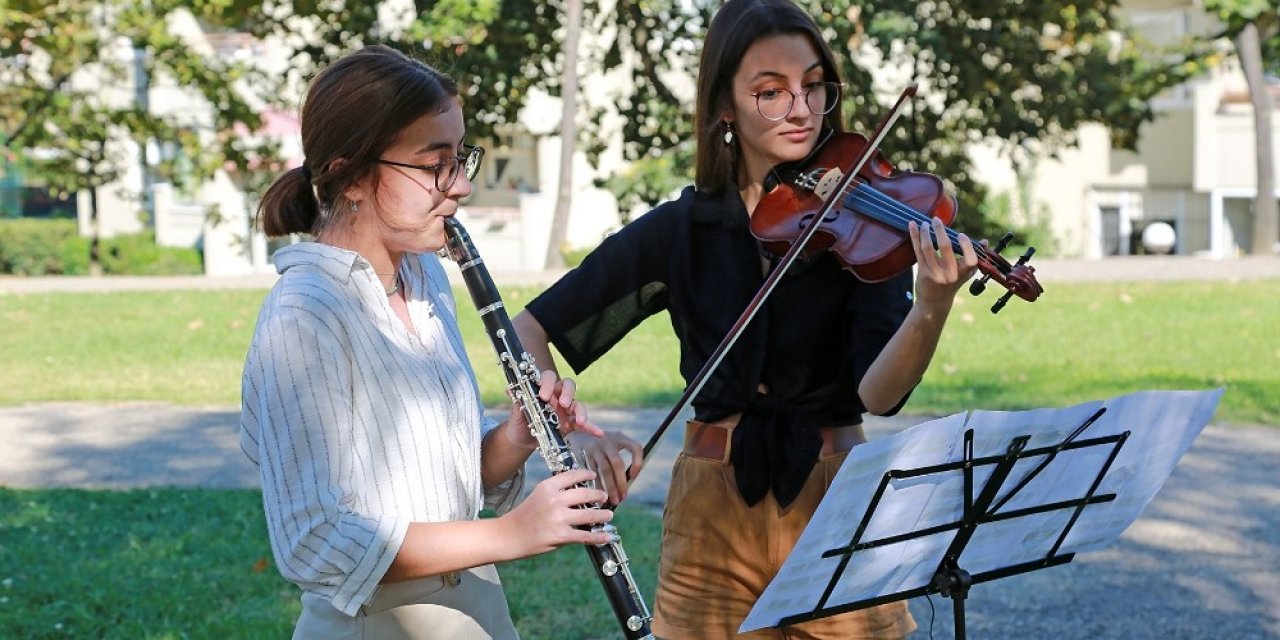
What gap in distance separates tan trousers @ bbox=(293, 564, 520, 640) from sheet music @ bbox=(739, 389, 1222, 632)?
0.39m

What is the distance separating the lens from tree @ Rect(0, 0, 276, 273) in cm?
1881

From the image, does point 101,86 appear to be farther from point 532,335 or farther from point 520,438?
point 520,438

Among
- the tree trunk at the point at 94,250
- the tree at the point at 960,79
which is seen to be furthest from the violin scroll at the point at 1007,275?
the tree trunk at the point at 94,250

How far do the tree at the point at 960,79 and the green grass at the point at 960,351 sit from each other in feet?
12.0

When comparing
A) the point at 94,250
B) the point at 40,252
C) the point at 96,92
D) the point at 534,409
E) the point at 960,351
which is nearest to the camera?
the point at 534,409

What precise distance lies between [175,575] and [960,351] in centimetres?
674

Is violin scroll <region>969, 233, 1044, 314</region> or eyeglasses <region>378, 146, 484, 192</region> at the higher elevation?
eyeglasses <region>378, 146, 484, 192</region>

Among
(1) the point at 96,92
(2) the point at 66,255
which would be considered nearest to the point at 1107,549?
(1) the point at 96,92

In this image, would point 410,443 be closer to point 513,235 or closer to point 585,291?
point 585,291

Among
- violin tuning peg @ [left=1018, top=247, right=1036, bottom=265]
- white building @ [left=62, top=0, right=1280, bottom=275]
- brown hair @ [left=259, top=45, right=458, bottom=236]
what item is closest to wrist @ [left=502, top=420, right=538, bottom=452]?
brown hair @ [left=259, top=45, right=458, bottom=236]

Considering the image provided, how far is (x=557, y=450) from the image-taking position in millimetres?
2318

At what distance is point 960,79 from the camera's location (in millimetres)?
17766

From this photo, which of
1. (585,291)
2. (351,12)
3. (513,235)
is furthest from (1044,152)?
(585,291)

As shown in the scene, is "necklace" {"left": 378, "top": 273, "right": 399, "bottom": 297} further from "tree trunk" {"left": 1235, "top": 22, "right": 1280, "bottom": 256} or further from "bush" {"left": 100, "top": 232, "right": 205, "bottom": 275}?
"bush" {"left": 100, "top": 232, "right": 205, "bottom": 275}
